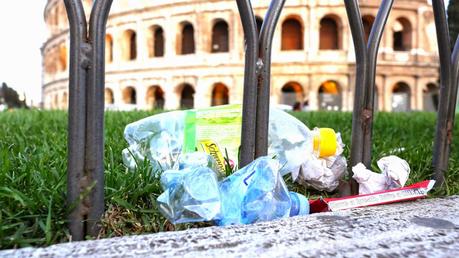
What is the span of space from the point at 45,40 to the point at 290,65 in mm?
22019

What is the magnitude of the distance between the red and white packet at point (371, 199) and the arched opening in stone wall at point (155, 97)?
75.2 ft

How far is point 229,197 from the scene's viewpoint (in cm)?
116

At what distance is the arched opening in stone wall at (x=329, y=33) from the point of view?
77.2 feet

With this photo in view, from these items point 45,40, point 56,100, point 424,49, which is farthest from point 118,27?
point 424,49

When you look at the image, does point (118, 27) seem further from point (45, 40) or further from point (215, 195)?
point (215, 195)

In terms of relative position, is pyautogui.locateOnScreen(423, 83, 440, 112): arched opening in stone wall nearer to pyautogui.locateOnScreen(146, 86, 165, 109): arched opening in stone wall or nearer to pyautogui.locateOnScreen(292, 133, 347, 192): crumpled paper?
pyautogui.locateOnScreen(146, 86, 165, 109): arched opening in stone wall

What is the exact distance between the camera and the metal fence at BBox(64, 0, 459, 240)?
965 mm

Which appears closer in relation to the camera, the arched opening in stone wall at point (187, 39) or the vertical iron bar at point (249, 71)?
the vertical iron bar at point (249, 71)

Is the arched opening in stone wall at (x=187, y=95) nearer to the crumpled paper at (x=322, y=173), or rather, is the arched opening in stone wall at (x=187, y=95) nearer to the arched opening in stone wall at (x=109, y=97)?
the arched opening in stone wall at (x=109, y=97)

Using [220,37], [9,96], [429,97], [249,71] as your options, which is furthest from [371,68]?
[9,96]

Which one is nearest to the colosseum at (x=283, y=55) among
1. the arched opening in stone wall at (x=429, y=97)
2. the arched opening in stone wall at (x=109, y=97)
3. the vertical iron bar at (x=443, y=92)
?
the arched opening in stone wall at (x=429, y=97)

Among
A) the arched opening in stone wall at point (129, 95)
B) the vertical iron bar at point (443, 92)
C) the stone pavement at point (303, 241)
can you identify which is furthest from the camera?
the arched opening in stone wall at point (129, 95)

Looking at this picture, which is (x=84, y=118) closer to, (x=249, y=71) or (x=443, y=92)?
(x=249, y=71)

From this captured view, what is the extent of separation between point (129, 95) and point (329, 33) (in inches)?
514
